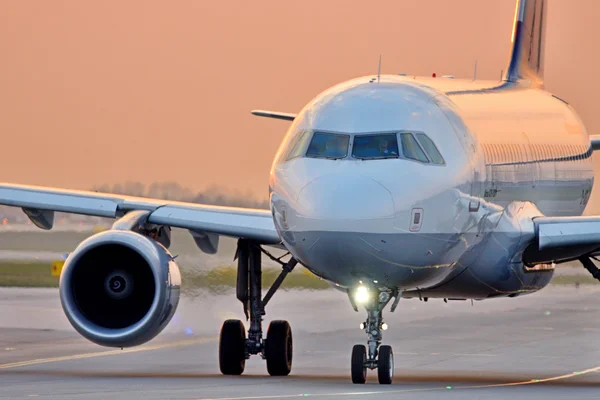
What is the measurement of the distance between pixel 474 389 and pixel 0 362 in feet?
25.6

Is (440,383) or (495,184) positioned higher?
(495,184)

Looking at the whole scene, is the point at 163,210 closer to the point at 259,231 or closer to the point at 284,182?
the point at 259,231

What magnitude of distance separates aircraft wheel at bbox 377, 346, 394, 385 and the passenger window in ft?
7.44

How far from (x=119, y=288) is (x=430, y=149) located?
5.09 metres

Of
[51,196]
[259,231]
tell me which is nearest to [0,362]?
[51,196]

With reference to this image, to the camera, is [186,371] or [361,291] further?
[186,371]

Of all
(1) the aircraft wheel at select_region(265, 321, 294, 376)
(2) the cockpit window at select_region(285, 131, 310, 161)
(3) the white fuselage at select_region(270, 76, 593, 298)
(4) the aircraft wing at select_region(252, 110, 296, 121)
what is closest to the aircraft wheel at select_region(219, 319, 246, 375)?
(1) the aircraft wheel at select_region(265, 321, 294, 376)

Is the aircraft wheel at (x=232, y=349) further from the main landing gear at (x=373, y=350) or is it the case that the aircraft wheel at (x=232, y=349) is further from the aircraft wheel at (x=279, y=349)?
the main landing gear at (x=373, y=350)

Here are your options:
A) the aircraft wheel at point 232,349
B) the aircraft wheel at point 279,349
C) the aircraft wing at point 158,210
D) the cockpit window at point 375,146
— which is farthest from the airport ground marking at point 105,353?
the cockpit window at point 375,146

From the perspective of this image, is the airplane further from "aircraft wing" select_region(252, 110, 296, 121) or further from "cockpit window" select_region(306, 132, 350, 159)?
"aircraft wing" select_region(252, 110, 296, 121)

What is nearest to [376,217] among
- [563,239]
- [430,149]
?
[430,149]

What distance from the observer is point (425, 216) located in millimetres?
20781

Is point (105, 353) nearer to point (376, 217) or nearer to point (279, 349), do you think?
point (279, 349)

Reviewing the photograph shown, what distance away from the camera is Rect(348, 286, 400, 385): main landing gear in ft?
70.5
